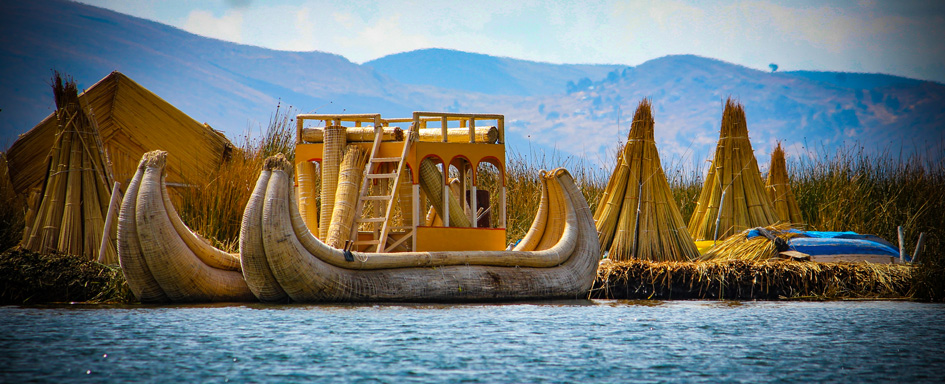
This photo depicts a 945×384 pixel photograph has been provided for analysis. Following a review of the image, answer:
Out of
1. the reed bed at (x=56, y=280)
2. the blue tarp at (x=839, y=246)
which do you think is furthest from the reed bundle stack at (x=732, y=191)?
the reed bed at (x=56, y=280)

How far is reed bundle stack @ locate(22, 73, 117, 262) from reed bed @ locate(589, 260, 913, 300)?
22.1 ft

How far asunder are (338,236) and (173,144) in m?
5.44

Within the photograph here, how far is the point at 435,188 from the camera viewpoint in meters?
10.7

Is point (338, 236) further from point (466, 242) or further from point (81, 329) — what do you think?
point (81, 329)

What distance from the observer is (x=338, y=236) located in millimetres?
10016

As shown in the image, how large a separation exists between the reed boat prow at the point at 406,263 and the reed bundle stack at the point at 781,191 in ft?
18.8

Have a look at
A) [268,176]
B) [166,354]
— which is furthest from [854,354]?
[268,176]

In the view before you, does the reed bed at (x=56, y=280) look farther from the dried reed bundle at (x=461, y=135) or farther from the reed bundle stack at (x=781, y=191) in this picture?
the reed bundle stack at (x=781, y=191)

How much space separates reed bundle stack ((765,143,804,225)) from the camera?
49.4 ft

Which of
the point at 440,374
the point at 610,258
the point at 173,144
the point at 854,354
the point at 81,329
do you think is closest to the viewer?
the point at 440,374

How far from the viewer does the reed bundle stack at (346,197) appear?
10062 millimetres

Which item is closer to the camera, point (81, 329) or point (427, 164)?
point (81, 329)

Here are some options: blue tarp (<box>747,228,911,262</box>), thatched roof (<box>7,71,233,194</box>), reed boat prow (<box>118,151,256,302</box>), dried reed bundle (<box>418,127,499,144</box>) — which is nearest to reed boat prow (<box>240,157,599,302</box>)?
reed boat prow (<box>118,151,256,302</box>)

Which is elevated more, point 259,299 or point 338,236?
point 338,236
